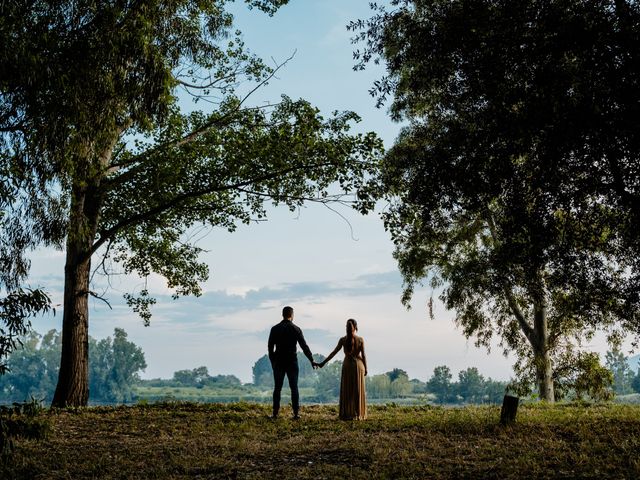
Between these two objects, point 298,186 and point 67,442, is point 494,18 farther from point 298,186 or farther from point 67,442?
point 67,442

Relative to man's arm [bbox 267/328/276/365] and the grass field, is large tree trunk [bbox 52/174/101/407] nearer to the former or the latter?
the grass field

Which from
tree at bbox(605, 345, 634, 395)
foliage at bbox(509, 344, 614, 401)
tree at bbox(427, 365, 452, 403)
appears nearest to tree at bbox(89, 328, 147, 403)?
tree at bbox(427, 365, 452, 403)

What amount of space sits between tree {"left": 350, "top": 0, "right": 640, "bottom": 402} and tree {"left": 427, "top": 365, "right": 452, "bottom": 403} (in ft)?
278

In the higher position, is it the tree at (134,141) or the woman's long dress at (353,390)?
the tree at (134,141)

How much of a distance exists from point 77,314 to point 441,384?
88.1 meters

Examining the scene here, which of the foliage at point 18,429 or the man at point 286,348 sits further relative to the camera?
the man at point 286,348

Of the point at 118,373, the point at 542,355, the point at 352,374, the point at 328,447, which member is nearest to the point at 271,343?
the point at 352,374

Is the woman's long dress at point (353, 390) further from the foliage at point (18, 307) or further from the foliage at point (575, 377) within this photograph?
the foliage at point (575, 377)

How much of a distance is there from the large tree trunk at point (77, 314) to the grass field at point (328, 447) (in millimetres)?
2720

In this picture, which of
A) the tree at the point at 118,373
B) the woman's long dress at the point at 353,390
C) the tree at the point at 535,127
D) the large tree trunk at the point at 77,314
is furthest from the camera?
the tree at the point at 118,373

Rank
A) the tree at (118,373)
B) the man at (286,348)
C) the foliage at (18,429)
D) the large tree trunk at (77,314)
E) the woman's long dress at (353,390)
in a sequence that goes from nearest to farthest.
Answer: the foliage at (18,429) → the man at (286,348) → the woman's long dress at (353,390) → the large tree trunk at (77,314) → the tree at (118,373)

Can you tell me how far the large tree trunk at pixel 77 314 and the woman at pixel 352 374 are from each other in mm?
7697

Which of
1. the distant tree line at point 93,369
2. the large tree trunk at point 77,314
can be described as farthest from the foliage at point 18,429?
the distant tree line at point 93,369

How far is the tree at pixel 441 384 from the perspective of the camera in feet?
317
